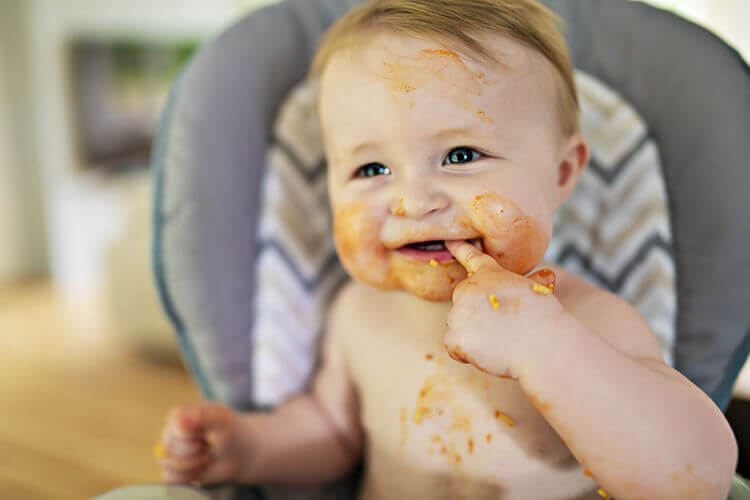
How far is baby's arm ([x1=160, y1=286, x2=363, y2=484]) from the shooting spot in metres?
0.66

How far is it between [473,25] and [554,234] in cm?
34

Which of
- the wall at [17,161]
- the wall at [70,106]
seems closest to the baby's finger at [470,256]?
the wall at [70,106]

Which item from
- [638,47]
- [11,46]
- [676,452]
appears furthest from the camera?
[11,46]

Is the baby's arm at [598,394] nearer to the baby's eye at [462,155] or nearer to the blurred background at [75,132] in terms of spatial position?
the baby's eye at [462,155]

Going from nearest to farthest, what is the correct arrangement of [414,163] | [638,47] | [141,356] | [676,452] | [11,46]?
[676,452] < [414,163] < [638,47] < [141,356] < [11,46]

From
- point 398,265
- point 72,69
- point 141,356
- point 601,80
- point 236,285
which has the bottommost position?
point 141,356

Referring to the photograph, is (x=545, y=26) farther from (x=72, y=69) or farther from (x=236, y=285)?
(x=72, y=69)

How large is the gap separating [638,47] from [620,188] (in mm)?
168

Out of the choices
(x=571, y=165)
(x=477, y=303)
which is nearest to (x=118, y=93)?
(x=571, y=165)

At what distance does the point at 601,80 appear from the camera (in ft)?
2.43

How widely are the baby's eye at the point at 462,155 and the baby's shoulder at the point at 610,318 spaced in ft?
0.57

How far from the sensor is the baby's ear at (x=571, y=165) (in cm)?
62

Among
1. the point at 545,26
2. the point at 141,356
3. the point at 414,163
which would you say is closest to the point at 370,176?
the point at 414,163

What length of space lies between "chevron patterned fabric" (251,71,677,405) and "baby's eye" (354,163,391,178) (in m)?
0.20
